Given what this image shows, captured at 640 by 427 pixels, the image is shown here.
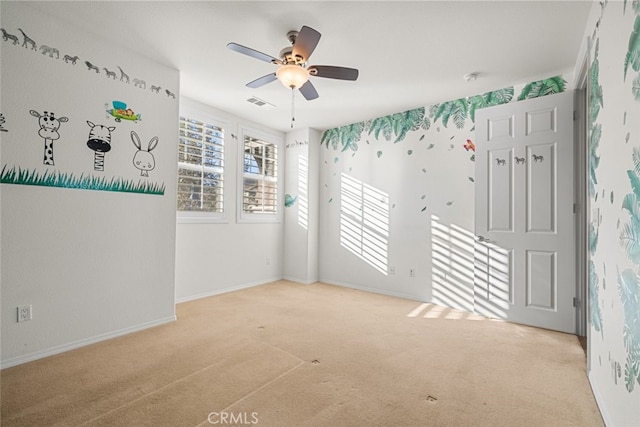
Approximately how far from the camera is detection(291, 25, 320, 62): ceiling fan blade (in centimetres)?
195

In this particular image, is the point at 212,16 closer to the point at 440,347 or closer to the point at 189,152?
the point at 189,152

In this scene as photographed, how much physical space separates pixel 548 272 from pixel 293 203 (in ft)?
11.9

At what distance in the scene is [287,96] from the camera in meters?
3.71

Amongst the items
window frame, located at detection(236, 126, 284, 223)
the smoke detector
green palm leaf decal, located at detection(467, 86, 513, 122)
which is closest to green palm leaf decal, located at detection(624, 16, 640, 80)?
the smoke detector

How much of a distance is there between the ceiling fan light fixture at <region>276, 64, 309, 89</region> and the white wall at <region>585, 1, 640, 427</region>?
185 cm

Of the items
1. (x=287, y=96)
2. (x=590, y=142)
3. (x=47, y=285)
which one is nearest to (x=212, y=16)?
(x=287, y=96)

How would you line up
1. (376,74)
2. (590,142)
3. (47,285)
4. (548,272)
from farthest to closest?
(376,74) → (548,272) → (47,285) → (590,142)

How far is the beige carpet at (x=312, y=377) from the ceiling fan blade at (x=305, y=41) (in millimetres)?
2319

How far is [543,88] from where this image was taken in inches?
125

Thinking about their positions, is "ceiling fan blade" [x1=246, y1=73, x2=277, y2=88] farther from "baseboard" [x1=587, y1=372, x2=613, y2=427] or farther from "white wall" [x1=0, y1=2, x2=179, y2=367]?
"baseboard" [x1=587, y1=372, x2=613, y2=427]

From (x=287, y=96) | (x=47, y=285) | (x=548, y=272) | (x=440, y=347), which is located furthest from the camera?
(x=287, y=96)

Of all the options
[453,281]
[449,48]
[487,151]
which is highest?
[449,48]

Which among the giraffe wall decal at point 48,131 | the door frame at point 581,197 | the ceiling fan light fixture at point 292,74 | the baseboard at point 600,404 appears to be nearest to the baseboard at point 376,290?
the door frame at point 581,197

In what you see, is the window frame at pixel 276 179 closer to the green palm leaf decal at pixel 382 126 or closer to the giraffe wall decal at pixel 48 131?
the green palm leaf decal at pixel 382 126
